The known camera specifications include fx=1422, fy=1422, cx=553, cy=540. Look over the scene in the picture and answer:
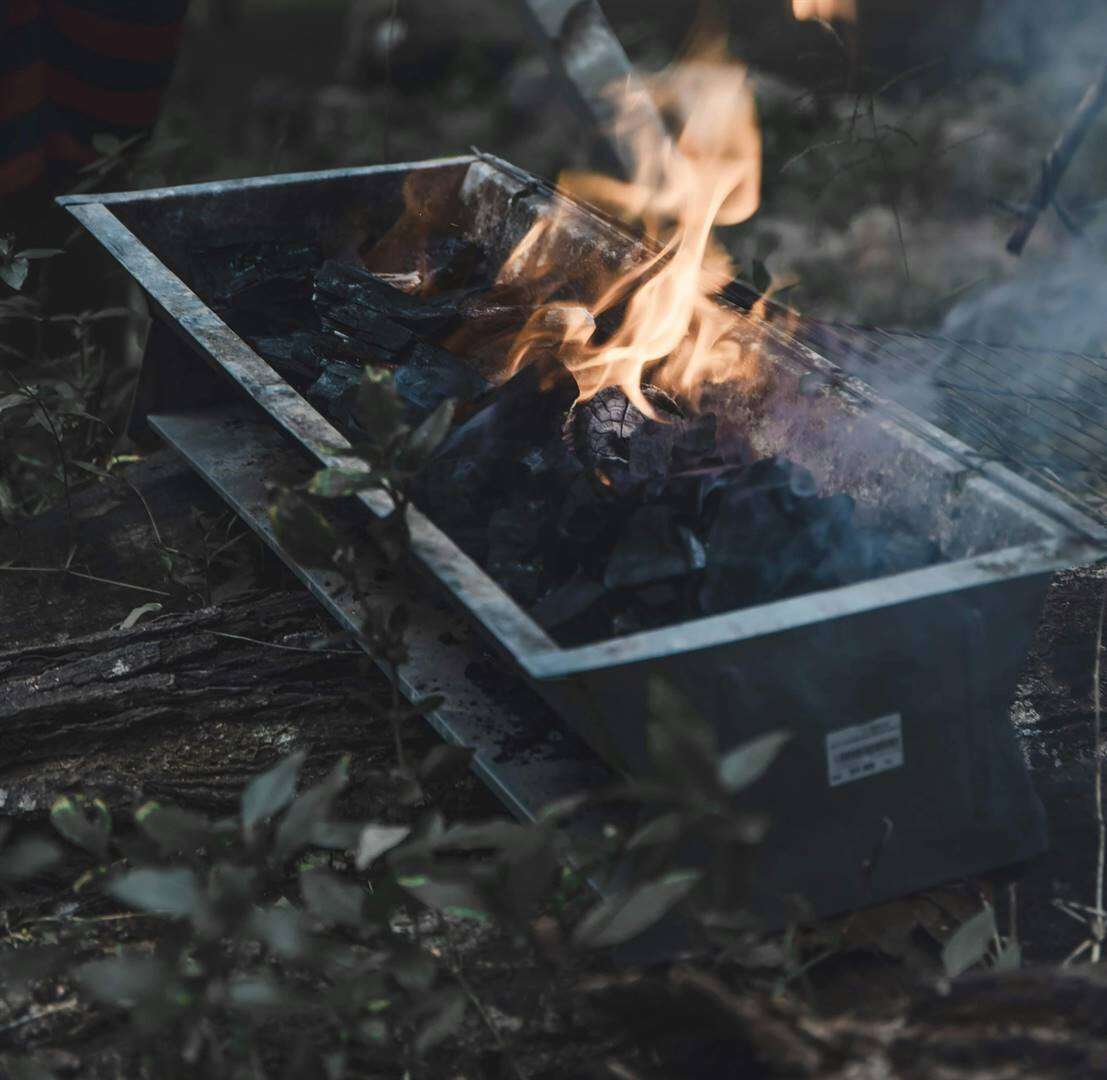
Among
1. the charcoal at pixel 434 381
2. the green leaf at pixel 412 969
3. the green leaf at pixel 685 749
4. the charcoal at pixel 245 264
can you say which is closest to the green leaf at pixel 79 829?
the green leaf at pixel 412 969

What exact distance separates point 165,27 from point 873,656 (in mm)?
3260

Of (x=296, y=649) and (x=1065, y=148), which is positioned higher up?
(x=1065, y=148)

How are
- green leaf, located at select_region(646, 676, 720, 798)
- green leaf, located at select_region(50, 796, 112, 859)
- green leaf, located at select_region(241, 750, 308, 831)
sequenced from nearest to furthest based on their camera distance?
green leaf, located at select_region(646, 676, 720, 798), green leaf, located at select_region(241, 750, 308, 831), green leaf, located at select_region(50, 796, 112, 859)

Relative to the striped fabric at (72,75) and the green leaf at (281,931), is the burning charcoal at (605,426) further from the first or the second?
the striped fabric at (72,75)

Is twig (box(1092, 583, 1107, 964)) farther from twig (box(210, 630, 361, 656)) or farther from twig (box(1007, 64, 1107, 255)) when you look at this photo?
twig (box(210, 630, 361, 656))

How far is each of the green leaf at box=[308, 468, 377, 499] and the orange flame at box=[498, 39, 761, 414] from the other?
89 centimetres

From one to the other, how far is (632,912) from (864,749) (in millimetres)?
611

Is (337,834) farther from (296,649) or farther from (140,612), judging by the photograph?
(140,612)

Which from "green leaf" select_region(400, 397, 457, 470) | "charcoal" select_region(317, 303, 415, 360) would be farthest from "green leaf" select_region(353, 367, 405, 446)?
"charcoal" select_region(317, 303, 415, 360)

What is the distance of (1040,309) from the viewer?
4.34m

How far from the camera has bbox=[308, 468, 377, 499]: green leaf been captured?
6.81 feet

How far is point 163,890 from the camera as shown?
1.51m

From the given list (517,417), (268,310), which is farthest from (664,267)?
(268,310)

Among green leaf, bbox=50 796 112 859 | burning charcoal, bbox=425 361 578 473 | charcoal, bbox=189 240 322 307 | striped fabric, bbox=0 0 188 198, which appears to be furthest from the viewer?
striped fabric, bbox=0 0 188 198
